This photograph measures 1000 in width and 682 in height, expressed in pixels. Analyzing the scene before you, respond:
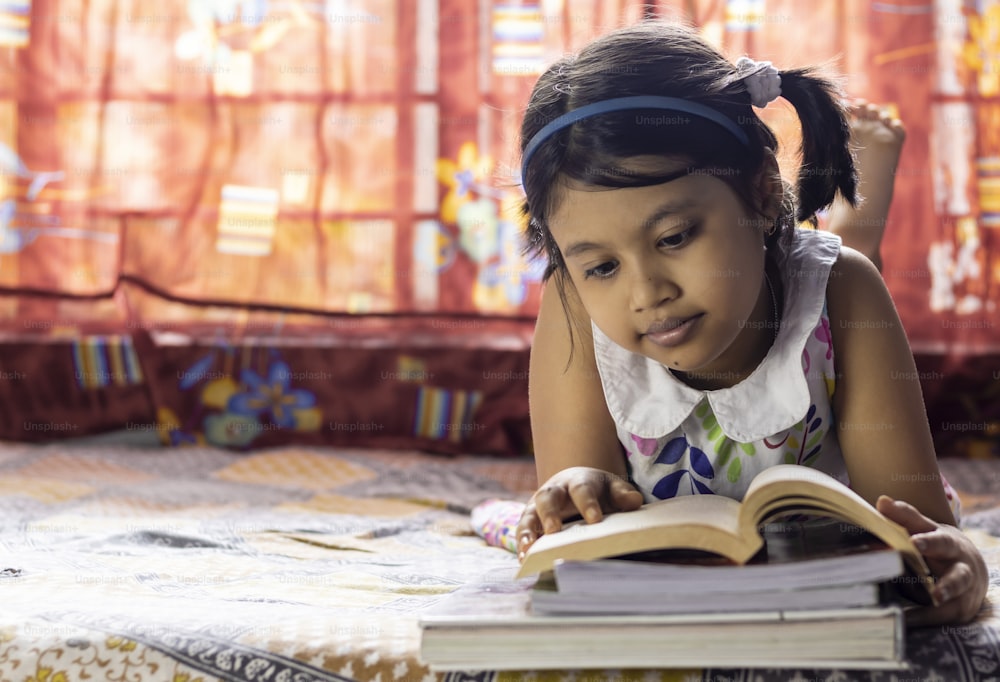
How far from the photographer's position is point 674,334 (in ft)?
2.73

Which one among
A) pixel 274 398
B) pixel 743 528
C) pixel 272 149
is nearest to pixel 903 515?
pixel 743 528

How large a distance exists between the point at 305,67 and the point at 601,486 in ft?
4.81

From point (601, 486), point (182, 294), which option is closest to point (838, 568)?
point (601, 486)

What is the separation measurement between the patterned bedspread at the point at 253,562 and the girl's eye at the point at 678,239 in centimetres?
34

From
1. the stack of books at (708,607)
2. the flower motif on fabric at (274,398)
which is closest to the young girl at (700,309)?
the stack of books at (708,607)

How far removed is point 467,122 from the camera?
1983mm

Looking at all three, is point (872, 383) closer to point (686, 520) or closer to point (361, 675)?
point (686, 520)

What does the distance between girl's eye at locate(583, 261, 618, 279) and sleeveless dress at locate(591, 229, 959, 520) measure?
0.18 m

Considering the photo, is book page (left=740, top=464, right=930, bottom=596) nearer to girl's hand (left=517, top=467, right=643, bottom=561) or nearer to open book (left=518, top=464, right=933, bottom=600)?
open book (left=518, top=464, right=933, bottom=600)

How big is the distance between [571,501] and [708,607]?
0.68 ft

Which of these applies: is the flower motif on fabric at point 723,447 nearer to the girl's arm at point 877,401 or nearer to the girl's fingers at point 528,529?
the girl's arm at point 877,401

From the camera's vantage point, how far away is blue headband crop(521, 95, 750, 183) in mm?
824

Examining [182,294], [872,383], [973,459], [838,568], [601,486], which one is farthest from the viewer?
[182,294]

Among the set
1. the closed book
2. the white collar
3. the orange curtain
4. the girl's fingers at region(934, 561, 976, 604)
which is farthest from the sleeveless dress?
the orange curtain
